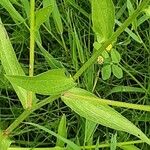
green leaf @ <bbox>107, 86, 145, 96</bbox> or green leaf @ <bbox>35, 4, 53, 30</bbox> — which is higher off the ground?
green leaf @ <bbox>35, 4, 53, 30</bbox>

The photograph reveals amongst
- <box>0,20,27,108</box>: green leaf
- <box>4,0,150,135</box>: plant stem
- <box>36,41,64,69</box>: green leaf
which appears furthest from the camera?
<box>36,41,64,69</box>: green leaf

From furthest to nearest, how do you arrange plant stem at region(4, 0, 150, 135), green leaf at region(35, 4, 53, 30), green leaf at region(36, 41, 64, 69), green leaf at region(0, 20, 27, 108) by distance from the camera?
green leaf at region(36, 41, 64, 69)
green leaf at region(0, 20, 27, 108)
green leaf at region(35, 4, 53, 30)
plant stem at region(4, 0, 150, 135)

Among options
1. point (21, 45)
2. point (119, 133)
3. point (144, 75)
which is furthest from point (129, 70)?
point (21, 45)

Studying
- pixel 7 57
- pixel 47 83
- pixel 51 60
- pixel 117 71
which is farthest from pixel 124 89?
pixel 47 83

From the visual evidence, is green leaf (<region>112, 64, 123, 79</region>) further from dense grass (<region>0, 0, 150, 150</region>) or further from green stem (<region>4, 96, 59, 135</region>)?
green stem (<region>4, 96, 59, 135</region>)

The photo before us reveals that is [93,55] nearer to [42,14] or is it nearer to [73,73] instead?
[42,14]

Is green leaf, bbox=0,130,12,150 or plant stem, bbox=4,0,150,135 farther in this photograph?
green leaf, bbox=0,130,12,150

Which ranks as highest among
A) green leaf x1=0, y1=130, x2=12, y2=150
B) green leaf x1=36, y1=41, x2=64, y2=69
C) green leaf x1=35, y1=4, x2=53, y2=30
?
green leaf x1=35, y1=4, x2=53, y2=30

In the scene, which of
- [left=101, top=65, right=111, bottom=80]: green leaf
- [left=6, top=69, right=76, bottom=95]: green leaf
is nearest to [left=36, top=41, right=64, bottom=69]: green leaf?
[left=101, top=65, right=111, bottom=80]: green leaf
